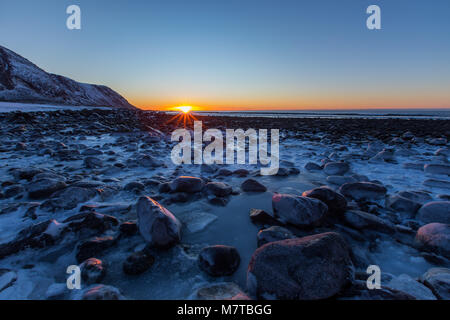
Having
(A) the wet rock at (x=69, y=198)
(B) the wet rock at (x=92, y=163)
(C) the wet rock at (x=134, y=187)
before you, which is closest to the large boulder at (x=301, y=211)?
(C) the wet rock at (x=134, y=187)

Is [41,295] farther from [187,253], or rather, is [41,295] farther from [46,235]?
[187,253]

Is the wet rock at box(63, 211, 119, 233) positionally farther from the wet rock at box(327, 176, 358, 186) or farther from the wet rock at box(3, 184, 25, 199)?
the wet rock at box(327, 176, 358, 186)

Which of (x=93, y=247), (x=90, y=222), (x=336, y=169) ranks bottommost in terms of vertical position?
(x=93, y=247)

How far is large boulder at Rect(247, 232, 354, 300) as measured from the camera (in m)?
1.23

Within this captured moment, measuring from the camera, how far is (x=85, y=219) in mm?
1993

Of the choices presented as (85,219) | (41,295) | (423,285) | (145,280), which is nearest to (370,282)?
(423,285)

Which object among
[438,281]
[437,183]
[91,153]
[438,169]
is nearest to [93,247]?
[438,281]

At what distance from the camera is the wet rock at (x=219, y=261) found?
1.49m

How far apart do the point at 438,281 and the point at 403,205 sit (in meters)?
1.36

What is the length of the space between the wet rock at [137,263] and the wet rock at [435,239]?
7.77 feet

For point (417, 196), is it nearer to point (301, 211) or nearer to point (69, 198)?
point (301, 211)

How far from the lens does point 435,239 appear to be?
5.70ft

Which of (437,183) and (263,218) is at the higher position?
(437,183)
